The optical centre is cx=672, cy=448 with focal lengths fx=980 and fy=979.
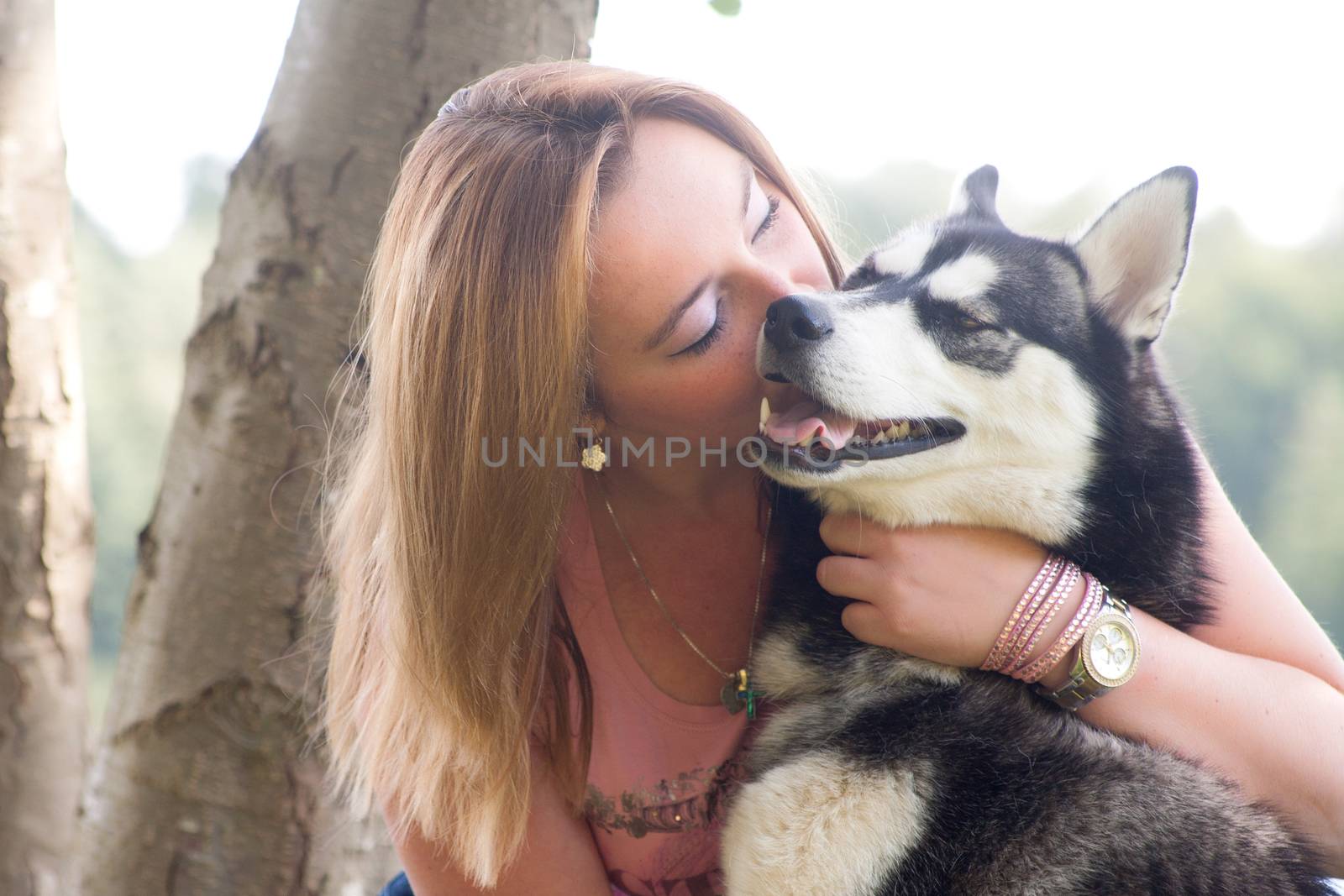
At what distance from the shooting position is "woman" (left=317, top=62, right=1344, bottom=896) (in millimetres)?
1634

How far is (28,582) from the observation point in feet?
7.35

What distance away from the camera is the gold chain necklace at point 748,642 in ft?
6.13

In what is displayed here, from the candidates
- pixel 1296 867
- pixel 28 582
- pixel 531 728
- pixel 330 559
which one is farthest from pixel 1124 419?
pixel 28 582

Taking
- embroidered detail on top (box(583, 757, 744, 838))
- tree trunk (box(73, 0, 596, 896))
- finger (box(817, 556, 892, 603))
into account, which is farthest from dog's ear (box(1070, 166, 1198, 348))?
tree trunk (box(73, 0, 596, 896))

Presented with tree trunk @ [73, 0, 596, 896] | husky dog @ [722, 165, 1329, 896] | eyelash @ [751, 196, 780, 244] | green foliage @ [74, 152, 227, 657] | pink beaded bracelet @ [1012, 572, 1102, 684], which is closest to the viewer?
husky dog @ [722, 165, 1329, 896]

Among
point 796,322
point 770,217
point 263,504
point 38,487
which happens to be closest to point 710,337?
point 796,322

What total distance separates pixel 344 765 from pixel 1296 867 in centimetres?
170

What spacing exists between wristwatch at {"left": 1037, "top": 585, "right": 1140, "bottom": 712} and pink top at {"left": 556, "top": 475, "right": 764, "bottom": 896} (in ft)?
1.93

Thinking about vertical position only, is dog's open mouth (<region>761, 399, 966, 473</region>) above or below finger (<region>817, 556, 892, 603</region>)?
above

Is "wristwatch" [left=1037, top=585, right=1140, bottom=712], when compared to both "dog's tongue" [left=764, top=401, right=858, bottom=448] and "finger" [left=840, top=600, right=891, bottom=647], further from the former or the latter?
"dog's tongue" [left=764, top=401, right=858, bottom=448]

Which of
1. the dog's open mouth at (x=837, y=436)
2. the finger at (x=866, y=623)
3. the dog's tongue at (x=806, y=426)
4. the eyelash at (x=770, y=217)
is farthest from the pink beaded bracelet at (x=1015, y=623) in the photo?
the eyelash at (x=770, y=217)

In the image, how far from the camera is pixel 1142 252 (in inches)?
69.1

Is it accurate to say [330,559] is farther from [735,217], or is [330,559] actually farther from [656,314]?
[735,217]

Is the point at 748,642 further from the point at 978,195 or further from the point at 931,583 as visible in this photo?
the point at 978,195
